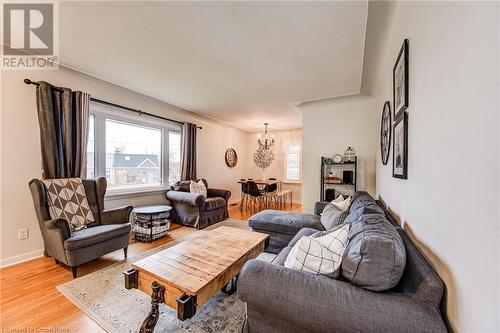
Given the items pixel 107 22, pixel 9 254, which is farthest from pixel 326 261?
pixel 9 254

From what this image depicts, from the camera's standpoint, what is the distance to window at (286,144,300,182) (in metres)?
6.59

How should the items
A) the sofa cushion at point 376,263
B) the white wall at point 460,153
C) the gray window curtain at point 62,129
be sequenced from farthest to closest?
the gray window curtain at point 62,129
the sofa cushion at point 376,263
the white wall at point 460,153

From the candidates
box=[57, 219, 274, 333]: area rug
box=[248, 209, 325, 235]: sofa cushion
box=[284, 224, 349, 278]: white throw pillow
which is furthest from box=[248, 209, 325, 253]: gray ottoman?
box=[284, 224, 349, 278]: white throw pillow

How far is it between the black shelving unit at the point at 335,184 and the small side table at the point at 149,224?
9.60ft

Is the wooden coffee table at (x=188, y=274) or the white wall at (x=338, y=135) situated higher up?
the white wall at (x=338, y=135)

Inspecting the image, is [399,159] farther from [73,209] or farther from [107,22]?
[73,209]

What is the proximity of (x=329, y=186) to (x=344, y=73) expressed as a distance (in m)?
2.15

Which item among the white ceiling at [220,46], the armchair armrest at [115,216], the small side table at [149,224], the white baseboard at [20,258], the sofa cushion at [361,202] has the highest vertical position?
the white ceiling at [220,46]

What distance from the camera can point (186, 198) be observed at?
3.89 m

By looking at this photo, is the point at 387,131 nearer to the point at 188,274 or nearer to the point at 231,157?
the point at 188,274

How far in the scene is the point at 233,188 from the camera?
6.60m

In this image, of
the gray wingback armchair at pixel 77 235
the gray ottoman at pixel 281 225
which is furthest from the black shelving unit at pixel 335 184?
the gray wingback armchair at pixel 77 235

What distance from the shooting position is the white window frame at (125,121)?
3.30 metres

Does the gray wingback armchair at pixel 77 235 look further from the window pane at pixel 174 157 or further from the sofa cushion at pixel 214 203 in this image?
the window pane at pixel 174 157
